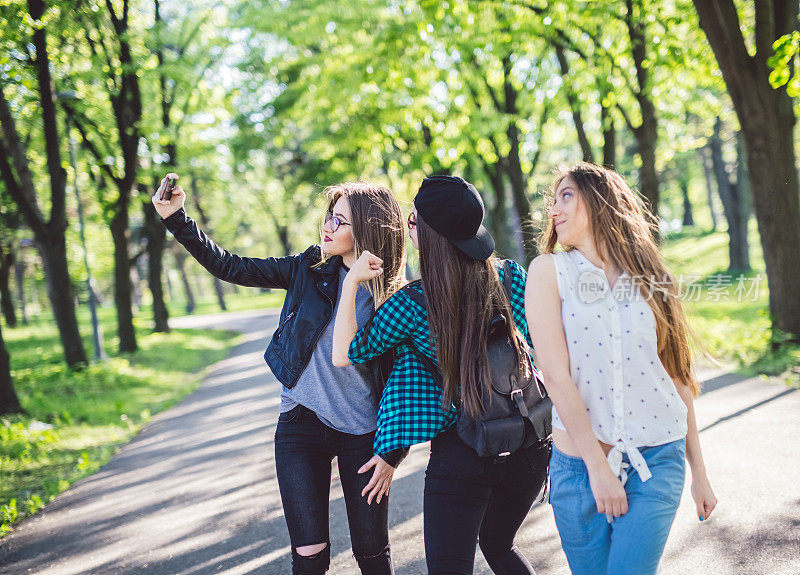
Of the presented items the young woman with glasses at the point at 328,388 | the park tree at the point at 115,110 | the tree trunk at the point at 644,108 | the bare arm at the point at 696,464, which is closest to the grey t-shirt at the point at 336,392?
the young woman with glasses at the point at 328,388

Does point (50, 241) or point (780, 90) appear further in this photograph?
point (50, 241)

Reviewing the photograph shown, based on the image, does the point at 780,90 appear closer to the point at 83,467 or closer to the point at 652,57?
the point at 652,57

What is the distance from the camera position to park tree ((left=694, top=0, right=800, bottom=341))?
26.6ft

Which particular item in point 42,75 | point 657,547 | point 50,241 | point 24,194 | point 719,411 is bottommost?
point 719,411

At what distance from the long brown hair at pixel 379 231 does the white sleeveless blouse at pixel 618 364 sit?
0.93 m

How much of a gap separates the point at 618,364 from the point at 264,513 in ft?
12.4

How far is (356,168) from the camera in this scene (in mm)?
20000

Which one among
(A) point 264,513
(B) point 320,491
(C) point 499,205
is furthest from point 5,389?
(C) point 499,205

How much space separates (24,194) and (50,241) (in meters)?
1.18

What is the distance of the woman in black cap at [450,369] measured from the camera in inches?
89.4

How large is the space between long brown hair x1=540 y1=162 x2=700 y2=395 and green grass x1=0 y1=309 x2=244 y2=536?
533 cm

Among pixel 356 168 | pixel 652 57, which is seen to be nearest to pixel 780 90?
pixel 652 57

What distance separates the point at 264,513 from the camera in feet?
16.6

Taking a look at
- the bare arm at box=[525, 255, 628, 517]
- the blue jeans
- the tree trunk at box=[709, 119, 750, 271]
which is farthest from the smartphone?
the tree trunk at box=[709, 119, 750, 271]
